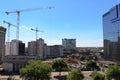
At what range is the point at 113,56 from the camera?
133m

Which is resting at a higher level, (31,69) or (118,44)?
(118,44)

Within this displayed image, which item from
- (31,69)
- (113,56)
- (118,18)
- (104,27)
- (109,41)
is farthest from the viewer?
(104,27)

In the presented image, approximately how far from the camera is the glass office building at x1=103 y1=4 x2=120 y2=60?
411ft

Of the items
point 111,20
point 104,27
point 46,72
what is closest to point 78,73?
point 46,72

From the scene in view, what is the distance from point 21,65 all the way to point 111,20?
183 feet

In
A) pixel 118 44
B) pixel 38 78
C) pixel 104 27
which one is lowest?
pixel 38 78

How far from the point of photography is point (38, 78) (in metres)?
82.4

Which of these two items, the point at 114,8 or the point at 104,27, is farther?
the point at 104,27

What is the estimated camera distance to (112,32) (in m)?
137

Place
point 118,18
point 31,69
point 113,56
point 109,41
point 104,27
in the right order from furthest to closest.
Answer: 1. point 104,27
2. point 109,41
3. point 113,56
4. point 118,18
5. point 31,69

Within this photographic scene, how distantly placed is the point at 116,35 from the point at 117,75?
4657 cm

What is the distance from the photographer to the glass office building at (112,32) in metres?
125

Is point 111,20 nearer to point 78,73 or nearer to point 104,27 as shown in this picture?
point 104,27

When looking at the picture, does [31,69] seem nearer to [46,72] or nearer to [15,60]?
[46,72]
